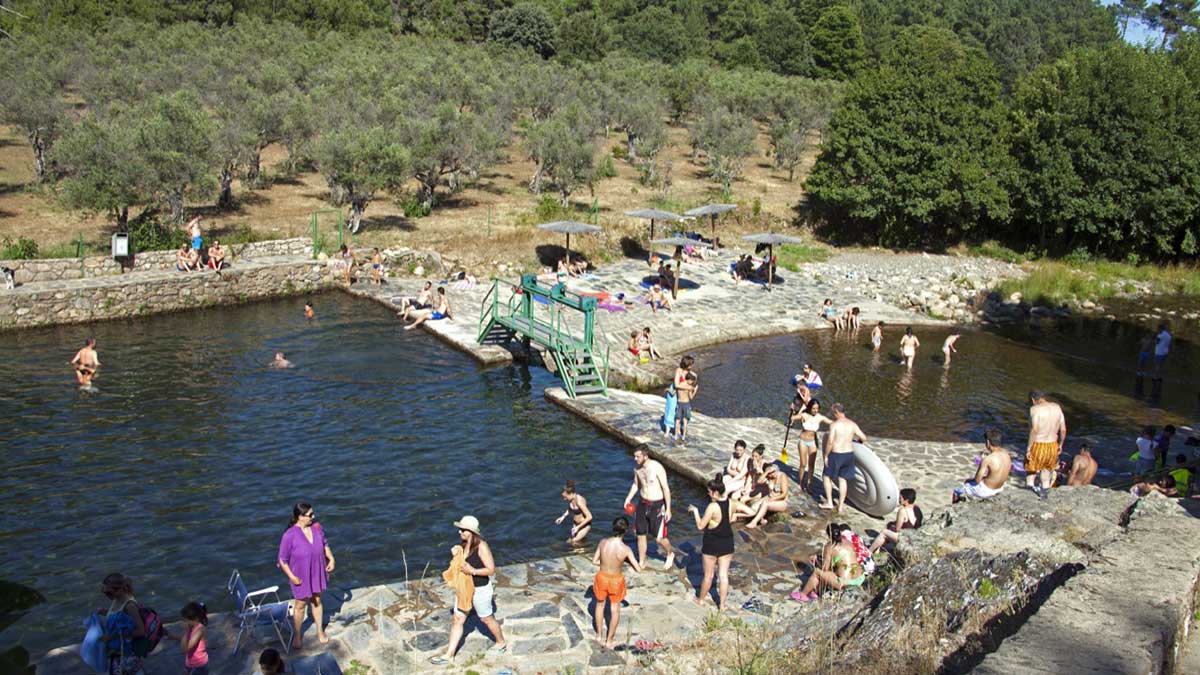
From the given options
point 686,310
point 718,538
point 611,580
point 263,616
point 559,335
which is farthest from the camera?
point 686,310

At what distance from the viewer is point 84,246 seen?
1188 inches

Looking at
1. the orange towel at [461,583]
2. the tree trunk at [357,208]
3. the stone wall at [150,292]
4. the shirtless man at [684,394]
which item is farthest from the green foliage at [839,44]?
the orange towel at [461,583]

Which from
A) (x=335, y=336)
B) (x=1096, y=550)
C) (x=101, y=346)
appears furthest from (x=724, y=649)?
(x=101, y=346)

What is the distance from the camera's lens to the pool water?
21.3 metres

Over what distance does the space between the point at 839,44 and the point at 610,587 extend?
84.1 metres

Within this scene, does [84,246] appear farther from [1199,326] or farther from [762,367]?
[1199,326]

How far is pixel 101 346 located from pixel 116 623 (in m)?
18.0

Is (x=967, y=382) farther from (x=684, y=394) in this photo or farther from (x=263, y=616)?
(x=263, y=616)

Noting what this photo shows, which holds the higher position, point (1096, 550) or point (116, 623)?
point (1096, 550)

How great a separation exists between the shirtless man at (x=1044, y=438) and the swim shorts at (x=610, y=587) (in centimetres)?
829

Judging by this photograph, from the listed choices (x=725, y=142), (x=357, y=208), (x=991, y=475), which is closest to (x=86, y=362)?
(x=357, y=208)

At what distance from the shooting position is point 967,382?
81.8 ft

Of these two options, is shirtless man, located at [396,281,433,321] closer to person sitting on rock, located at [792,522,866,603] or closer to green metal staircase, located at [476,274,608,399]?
green metal staircase, located at [476,274,608,399]

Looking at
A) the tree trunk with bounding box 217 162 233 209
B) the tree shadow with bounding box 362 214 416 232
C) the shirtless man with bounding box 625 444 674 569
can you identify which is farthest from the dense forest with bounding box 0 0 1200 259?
the shirtless man with bounding box 625 444 674 569
